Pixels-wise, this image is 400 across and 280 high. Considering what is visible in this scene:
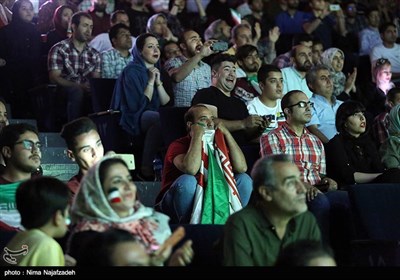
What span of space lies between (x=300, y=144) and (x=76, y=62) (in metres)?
2.75

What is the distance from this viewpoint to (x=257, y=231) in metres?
4.68

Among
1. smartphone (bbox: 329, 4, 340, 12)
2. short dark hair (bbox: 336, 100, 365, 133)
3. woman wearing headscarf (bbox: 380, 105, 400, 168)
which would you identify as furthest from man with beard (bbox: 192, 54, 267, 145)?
smartphone (bbox: 329, 4, 340, 12)

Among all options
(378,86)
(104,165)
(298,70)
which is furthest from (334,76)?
(104,165)

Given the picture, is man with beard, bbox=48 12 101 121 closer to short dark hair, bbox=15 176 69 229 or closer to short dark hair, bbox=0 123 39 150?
short dark hair, bbox=0 123 39 150

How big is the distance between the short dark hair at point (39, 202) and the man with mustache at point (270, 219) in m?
0.80

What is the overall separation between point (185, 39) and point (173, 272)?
17.9 ft

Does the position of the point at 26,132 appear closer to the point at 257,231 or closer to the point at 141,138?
the point at 257,231

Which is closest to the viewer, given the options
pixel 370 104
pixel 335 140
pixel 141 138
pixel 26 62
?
pixel 335 140

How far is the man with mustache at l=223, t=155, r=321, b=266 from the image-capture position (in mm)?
4609

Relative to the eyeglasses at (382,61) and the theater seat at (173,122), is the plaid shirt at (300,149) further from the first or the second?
the eyeglasses at (382,61)

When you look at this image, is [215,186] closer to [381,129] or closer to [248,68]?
[381,129]

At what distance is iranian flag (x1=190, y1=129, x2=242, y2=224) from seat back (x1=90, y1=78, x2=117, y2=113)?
81.1 inches

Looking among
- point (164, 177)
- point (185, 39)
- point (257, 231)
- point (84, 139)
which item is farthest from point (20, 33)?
point (257, 231)

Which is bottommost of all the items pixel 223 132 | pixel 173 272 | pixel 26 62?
pixel 173 272
